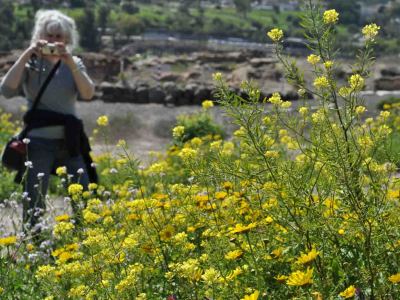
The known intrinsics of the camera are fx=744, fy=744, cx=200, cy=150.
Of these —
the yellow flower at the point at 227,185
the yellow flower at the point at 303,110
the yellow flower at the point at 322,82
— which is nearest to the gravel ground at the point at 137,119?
the yellow flower at the point at 227,185

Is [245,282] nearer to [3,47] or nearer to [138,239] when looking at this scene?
[138,239]

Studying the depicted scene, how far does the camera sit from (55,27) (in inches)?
177

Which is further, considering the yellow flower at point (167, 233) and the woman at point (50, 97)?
the woman at point (50, 97)

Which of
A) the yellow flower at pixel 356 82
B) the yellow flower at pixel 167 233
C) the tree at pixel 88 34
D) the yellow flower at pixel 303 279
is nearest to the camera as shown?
the yellow flower at pixel 303 279

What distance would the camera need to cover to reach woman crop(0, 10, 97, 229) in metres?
4.45

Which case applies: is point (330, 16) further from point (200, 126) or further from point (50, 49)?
point (200, 126)

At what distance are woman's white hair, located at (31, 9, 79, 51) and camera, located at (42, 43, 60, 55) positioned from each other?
186mm

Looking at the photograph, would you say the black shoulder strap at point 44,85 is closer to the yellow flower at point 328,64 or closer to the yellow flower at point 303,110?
the yellow flower at point 303,110

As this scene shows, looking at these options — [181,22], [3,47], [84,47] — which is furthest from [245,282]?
[181,22]

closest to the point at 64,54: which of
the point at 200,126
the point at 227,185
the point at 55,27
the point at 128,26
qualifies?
the point at 55,27

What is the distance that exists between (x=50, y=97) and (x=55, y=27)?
0.42 metres

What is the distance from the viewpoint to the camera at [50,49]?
4.32 metres

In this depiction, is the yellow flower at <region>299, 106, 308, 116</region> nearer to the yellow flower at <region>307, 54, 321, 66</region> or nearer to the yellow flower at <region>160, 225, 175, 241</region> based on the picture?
the yellow flower at <region>307, 54, 321, 66</region>

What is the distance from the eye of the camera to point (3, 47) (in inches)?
1519
